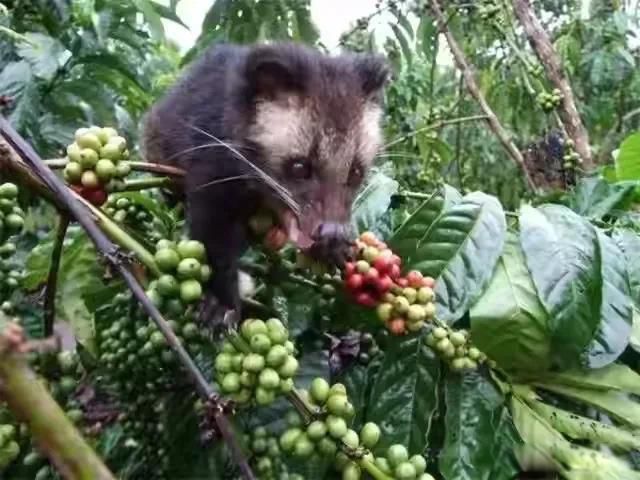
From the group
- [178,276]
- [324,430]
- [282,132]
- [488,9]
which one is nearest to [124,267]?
[178,276]

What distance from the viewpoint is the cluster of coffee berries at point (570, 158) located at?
283 cm

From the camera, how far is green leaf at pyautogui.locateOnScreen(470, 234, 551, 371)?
1.00 metres

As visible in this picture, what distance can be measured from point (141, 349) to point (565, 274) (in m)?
0.47

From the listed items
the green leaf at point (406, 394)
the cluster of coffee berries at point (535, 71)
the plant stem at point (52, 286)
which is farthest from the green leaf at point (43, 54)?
the cluster of coffee berries at point (535, 71)

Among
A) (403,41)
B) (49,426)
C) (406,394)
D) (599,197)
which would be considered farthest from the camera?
(403,41)

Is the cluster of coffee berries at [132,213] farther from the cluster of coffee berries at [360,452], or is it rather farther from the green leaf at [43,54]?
the green leaf at [43,54]

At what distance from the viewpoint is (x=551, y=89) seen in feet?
10.2

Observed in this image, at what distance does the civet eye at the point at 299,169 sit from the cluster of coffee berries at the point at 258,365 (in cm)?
73

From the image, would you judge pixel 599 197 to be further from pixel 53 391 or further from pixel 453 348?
pixel 53 391

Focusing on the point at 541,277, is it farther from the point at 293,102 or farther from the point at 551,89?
the point at 551,89

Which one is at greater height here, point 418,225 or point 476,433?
point 418,225

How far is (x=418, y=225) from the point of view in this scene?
114 centimetres

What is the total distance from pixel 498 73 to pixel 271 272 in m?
2.80

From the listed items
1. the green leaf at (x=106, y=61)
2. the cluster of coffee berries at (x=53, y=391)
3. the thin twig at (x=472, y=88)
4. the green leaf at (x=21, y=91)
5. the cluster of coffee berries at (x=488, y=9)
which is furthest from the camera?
the cluster of coffee berries at (x=488, y=9)
